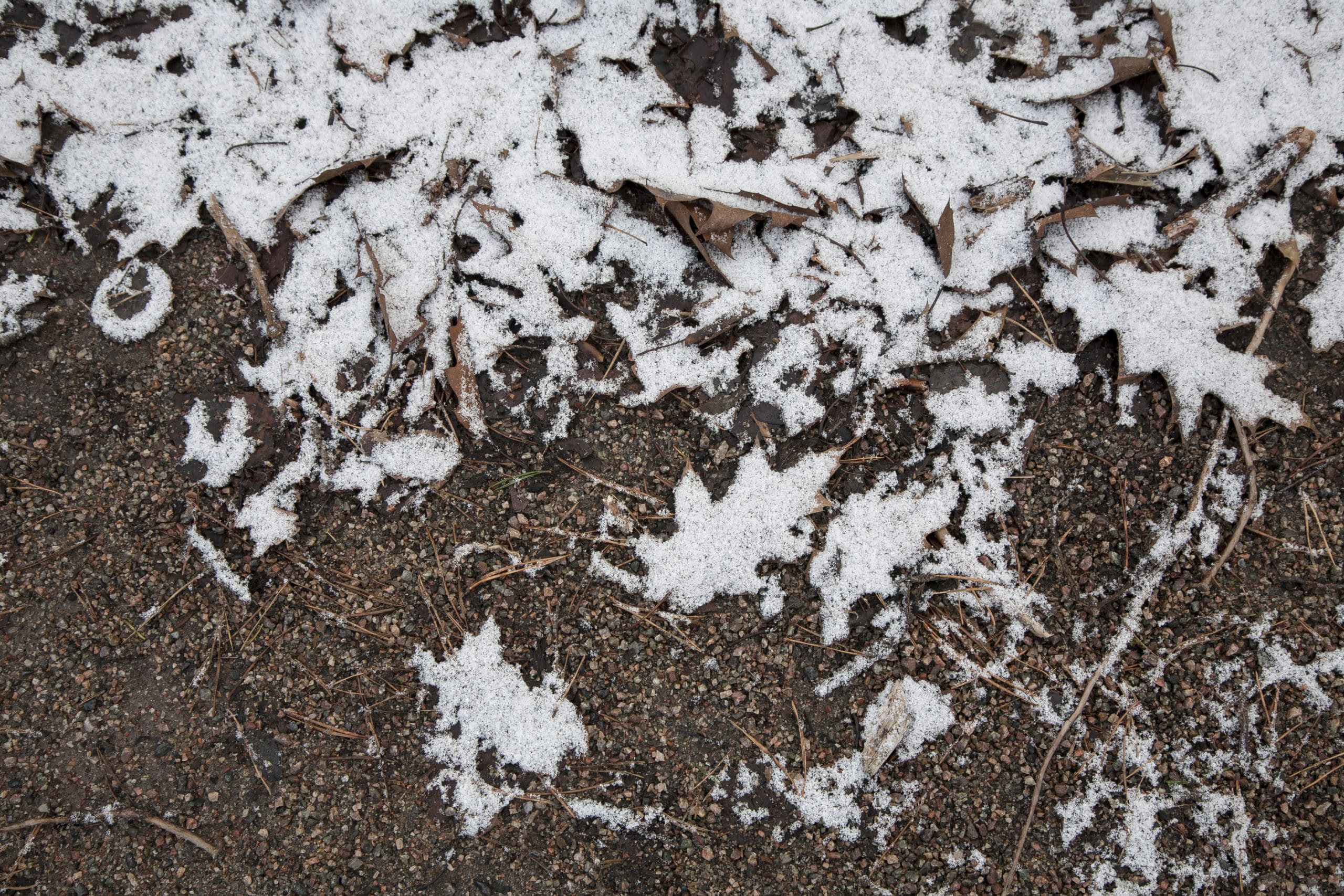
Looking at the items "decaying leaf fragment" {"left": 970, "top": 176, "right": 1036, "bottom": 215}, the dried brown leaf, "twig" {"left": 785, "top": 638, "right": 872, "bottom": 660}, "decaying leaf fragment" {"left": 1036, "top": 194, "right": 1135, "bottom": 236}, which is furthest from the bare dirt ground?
the dried brown leaf

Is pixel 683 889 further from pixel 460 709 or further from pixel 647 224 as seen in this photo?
pixel 647 224

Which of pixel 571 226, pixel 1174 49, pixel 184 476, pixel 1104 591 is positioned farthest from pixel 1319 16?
pixel 184 476

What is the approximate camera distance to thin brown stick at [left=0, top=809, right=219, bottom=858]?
2.33 m

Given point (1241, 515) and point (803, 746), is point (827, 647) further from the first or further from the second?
point (1241, 515)

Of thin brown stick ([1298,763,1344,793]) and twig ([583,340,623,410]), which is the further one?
twig ([583,340,623,410])

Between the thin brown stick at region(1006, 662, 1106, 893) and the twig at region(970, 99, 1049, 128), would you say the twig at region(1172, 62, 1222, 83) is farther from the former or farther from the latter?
the thin brown stick at region(1006, 662, 1106, 893)

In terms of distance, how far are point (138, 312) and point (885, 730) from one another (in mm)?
2893

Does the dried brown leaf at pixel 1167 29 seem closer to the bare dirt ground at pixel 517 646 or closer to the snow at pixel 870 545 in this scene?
the bare dirt ground at pixel 517 646

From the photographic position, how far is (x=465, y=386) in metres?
2.38

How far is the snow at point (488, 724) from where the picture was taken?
7.65ft

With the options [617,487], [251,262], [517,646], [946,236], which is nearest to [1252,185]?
[946,236]

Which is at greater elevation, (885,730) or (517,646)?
(517,646)

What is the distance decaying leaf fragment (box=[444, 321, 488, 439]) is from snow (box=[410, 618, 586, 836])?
26.4 inches

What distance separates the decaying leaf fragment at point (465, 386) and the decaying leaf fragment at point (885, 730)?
5.30 feet
